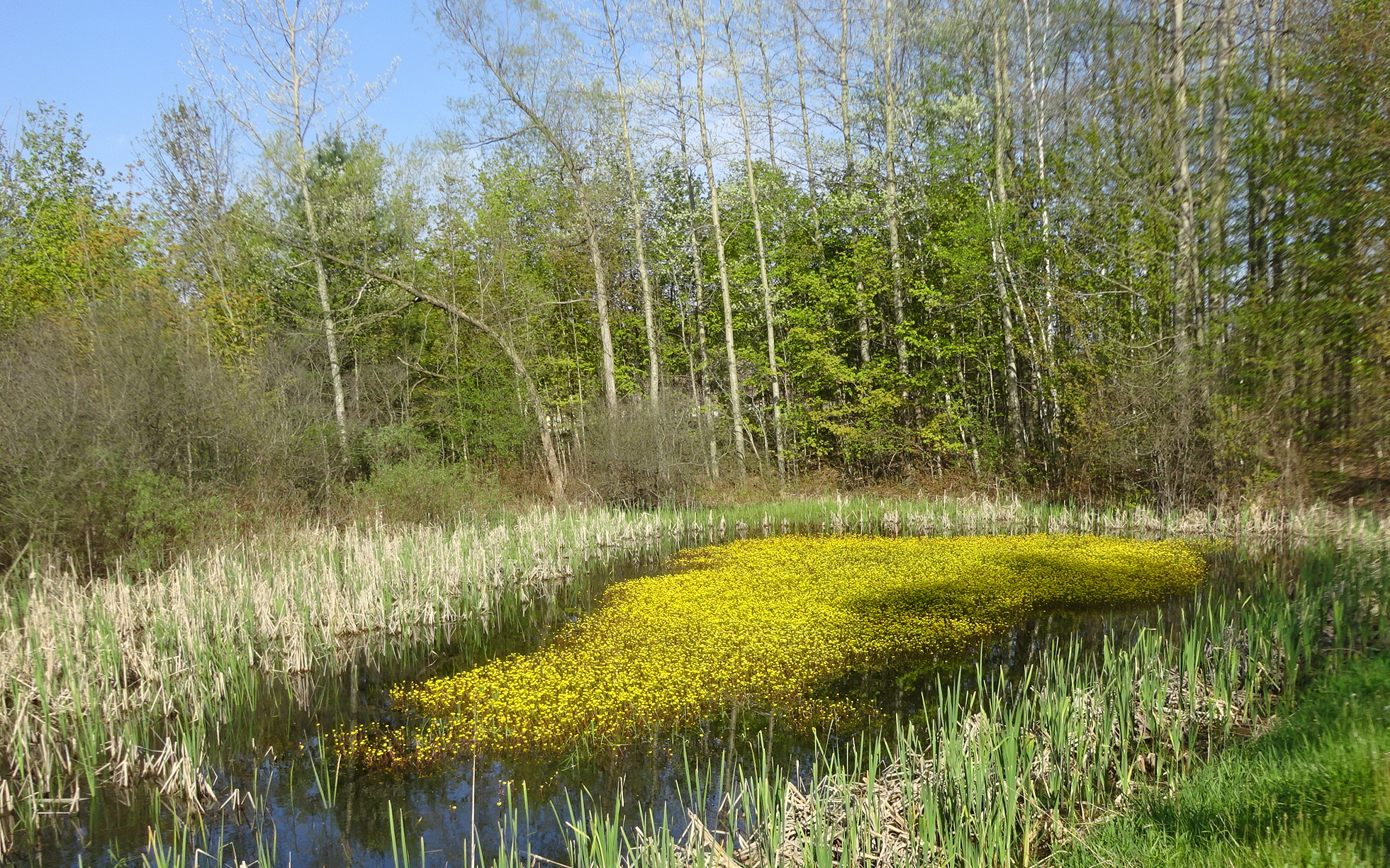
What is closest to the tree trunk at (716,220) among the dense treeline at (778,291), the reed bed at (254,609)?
the dense treeline at (778,291)

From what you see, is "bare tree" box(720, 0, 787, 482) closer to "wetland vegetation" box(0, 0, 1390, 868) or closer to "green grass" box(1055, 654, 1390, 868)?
"wetland vegetation" box(0, 0, 1390, 868)

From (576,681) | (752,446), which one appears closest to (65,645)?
(576,681)

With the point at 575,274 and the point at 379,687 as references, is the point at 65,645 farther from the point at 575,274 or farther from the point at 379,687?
the point at 575,274

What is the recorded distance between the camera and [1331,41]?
5480mm

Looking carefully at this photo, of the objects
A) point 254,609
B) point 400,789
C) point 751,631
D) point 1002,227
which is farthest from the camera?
point 1002,227

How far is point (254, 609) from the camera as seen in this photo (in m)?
7.18

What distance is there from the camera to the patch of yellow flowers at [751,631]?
17.2 ft

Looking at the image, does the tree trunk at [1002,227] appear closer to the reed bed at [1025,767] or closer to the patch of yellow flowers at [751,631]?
the patch of yellow flowers at [751,631]

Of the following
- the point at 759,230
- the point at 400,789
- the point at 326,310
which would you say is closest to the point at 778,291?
the point at 759,230

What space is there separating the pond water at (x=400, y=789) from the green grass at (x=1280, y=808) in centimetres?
148

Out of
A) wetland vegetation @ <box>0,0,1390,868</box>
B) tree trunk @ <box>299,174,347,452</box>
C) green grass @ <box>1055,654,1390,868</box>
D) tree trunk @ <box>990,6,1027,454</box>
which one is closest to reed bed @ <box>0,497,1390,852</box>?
wetland vegetation @ <box>0,0,1390,868</box>

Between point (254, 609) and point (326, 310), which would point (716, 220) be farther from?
point (254, 609)

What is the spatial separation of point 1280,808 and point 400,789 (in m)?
4.28

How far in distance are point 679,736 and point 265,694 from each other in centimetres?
347
